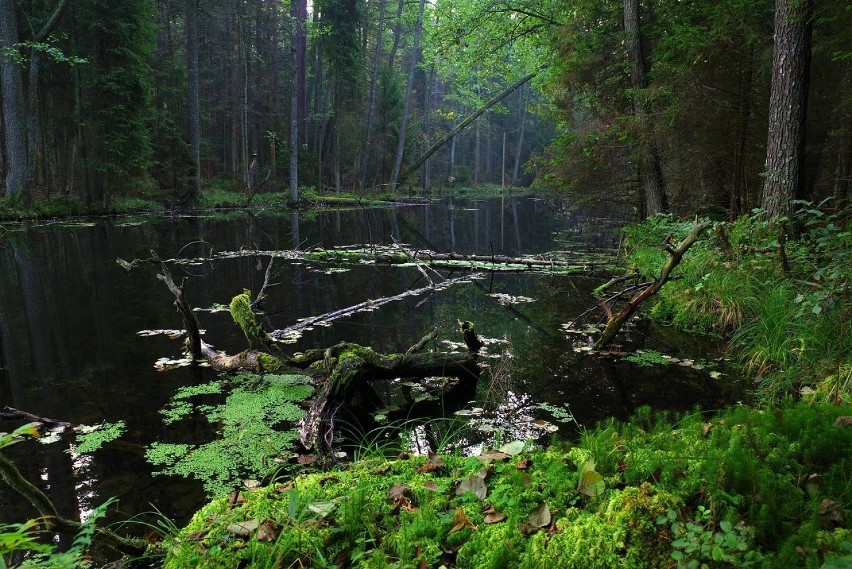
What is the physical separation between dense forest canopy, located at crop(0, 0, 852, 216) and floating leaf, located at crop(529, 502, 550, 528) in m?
6.19

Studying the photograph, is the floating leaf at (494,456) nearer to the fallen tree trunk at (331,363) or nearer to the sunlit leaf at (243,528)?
the sunlit leaf at (243,528)

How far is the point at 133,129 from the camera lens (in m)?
21.6

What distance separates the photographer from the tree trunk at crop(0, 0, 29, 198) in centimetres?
1812

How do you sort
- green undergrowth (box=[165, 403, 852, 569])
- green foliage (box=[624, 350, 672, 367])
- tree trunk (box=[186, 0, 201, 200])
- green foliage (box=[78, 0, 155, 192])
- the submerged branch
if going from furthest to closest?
tree trunk (box=[186, 0, 201, 200]) < green foliage (box=[78, 0, 155, 192]) < the submerged branch < green foliage (box=[624, 350, 672, 367]) < green undergrowth (box=[165, 403, 852, 569])

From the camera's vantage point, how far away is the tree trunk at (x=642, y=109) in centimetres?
1009

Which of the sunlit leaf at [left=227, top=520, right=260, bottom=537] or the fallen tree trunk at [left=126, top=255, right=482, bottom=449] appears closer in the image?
the sunlit leaf at [left=227, top=520, right=260, bottom=537]

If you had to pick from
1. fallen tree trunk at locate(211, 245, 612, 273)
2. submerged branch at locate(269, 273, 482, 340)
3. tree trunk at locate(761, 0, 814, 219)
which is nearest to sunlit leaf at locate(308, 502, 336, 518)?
submerged branch at locate(269, 273, 482, 340)

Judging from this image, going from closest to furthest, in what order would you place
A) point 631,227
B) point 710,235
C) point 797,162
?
point 797,162 < point 710,235 < point 631,227

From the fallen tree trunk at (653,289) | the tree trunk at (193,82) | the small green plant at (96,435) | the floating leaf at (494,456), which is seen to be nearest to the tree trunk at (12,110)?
the tree trunk at (193,82)

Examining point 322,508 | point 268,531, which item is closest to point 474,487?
point 322,508

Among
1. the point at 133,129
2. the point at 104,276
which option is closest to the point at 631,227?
the point at 104,276

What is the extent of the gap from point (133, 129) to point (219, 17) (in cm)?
1693

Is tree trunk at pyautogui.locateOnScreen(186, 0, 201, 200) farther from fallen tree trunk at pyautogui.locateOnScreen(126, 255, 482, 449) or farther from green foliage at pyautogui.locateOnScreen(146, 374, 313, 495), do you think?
green foliage at pyautogui.locateOnScreen(146, 374, 313, 495)

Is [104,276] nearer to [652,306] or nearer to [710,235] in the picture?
[652,306]
